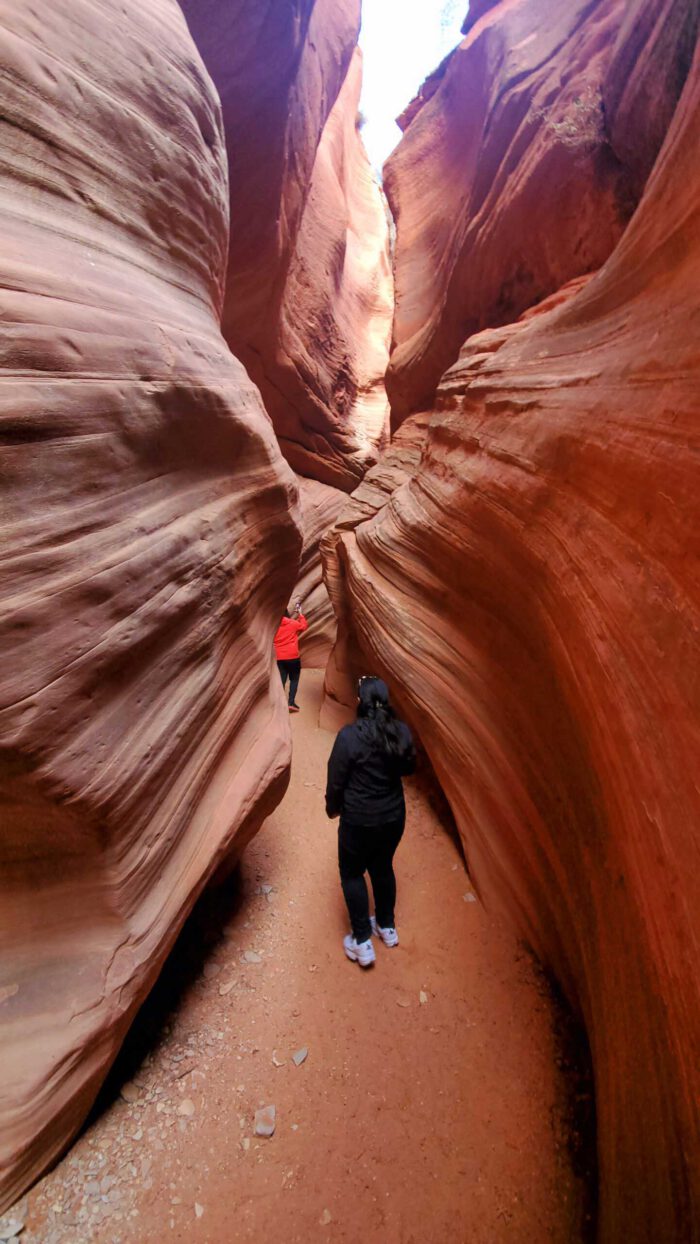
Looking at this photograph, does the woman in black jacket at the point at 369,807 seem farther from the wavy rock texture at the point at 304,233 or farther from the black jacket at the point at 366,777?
the wavy rock texture at the point at 304,233

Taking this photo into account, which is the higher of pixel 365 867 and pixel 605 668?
pixel 605 668

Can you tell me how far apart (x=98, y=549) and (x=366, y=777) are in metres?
1.78

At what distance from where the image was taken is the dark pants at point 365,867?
2.68 meters

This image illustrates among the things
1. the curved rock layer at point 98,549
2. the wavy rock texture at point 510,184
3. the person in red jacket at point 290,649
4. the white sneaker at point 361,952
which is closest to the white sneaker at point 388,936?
the white sneaker at point 361,952

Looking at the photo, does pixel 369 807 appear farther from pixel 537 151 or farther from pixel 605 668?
pixel 537 151

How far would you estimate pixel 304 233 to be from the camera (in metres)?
7.28

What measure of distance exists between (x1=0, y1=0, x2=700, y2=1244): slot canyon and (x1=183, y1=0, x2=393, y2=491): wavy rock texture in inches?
107

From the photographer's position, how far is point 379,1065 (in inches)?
86.6

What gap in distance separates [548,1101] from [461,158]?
9.78m

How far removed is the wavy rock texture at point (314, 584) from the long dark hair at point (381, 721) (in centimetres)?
539

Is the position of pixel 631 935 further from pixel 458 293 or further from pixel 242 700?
pixel 458 293

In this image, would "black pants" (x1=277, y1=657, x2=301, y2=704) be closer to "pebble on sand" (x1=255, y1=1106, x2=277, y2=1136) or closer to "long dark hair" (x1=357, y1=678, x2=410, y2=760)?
"long dark hair" (x1=357, y1=678, x2=410, y2=760)

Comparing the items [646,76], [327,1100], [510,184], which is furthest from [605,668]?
[510,184]

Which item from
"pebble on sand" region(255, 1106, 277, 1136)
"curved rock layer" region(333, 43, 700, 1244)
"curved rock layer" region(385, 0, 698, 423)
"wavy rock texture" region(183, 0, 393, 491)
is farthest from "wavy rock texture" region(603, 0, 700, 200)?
"pebble on sand" region(255, 1106, 277, 1136)
